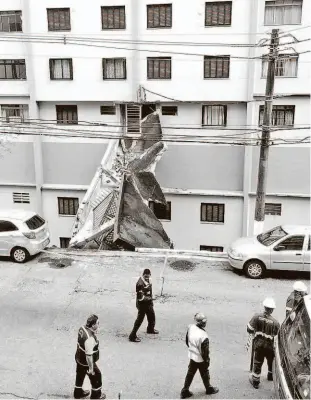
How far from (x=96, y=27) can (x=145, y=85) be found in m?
3.51

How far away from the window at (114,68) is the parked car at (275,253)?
1130 cm

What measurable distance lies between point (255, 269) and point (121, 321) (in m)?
4.55

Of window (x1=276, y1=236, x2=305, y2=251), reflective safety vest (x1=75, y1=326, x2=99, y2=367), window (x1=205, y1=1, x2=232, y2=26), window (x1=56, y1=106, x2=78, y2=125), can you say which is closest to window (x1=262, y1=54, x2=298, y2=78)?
window (x1=205, y1=1, x2=232, y2=26)

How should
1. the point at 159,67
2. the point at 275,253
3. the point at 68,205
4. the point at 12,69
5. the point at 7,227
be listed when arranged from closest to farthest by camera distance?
the point at 275,253 < the point at 7,227 < the point at 159,67 < the point at 12,69 < the point at 68,205

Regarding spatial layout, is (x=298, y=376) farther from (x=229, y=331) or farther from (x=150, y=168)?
(x=150, y=168)

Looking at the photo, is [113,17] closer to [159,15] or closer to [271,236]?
[159,15]

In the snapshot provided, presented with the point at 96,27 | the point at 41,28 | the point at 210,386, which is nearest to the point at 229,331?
the point at 210,386

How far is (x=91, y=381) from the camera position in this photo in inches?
281

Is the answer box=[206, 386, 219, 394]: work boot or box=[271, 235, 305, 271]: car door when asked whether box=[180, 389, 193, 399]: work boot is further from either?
box=[271, 235, 305, 271]: car door

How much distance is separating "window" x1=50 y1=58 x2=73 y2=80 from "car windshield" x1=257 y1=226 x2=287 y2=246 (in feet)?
41.6

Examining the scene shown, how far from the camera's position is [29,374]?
8203 millimetres

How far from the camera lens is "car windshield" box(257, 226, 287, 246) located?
12.6 m

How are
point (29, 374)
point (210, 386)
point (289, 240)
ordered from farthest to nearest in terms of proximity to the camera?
point (289, 240)
point (29, 374)
point (210, 386)

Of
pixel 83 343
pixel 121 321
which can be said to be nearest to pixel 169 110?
pixel 121 321
